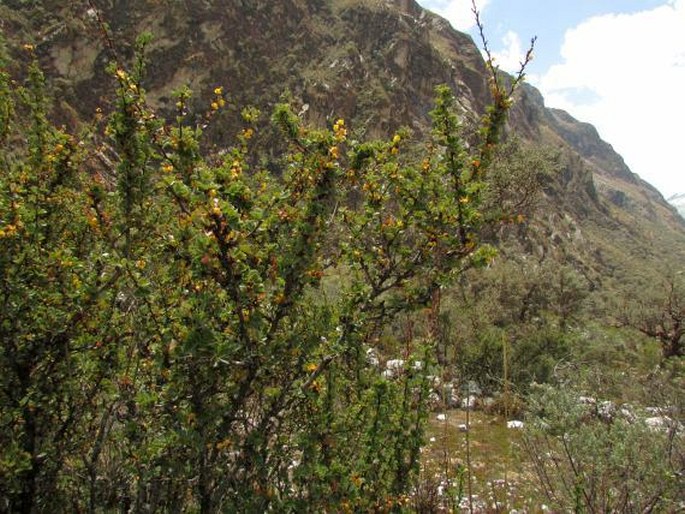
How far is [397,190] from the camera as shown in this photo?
3.14m

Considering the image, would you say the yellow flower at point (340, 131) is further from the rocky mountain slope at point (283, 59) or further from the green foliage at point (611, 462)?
the rocky mountain slope at point (283, 59)

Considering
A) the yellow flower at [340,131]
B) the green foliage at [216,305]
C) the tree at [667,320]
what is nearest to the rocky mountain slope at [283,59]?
the tree at [667,320]

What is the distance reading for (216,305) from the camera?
2479 mm

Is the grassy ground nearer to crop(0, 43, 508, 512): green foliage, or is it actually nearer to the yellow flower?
crop(0, 43, 508, 512): green foliage

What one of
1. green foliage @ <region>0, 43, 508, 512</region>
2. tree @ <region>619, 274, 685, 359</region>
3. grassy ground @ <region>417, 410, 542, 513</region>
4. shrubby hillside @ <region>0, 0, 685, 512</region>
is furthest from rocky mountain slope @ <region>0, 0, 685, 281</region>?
green foliage @ <region>0, 43, 508, 512</region>

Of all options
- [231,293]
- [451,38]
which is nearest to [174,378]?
[231,293]

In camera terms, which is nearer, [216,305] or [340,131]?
[216,305]

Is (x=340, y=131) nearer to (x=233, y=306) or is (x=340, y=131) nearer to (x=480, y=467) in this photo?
(x=233, y=306)

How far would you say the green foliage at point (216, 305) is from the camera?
248cm

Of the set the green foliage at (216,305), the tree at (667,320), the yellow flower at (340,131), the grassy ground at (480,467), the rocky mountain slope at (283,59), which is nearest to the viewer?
the green foliage at (216,305)

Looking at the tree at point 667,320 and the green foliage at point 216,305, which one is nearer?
the green foliage at point 216,305

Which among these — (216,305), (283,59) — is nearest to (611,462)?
(216,305)

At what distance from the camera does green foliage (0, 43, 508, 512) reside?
97.8 inches

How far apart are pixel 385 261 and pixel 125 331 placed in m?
1.84
